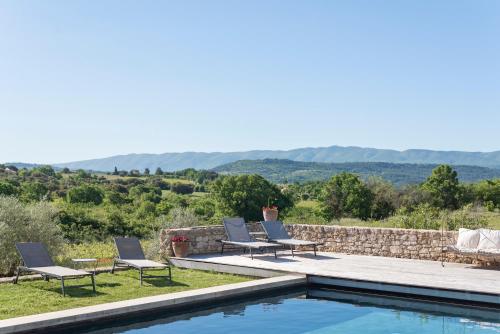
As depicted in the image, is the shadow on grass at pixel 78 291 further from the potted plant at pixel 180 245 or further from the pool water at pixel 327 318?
the potted plant at pixel 180 245

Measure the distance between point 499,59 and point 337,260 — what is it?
37.9 metres

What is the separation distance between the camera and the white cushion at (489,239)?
11.8 meters

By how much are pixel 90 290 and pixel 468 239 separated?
24.0 ft

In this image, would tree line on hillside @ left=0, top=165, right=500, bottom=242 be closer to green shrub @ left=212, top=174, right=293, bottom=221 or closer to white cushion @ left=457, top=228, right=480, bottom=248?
green shrub @ left=212, top=174, right=293, bottom=221

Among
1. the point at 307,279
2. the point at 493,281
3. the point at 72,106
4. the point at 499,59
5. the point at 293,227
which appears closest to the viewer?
the point at 493,281

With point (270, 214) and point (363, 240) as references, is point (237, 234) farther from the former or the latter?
point (363, 240)

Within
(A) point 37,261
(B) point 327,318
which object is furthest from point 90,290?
(B) point 327,318

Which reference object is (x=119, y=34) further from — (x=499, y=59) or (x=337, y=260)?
(x=499, y=59)

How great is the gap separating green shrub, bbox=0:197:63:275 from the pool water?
4.53m

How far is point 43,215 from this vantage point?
41.6 feet

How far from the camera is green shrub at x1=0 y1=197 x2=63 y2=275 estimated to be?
462 inches

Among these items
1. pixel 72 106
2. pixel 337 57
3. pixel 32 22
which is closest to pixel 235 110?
pixel 72 106

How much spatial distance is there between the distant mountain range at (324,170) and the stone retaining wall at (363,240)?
386 ft

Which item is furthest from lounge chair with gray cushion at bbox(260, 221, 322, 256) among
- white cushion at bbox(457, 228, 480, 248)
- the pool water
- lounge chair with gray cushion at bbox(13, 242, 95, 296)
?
lounge chair with gray cushion at bbox(13, 242, 95, 296)
